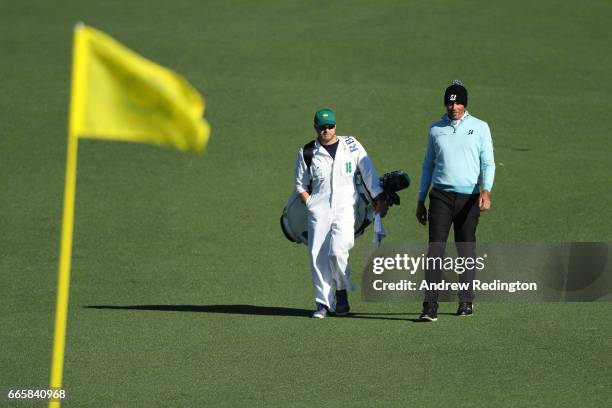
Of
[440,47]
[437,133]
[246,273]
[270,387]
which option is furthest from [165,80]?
[440,47]

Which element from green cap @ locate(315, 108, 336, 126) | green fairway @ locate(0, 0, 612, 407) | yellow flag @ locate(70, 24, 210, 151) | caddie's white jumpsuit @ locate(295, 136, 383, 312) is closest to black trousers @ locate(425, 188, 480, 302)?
green fairway @ locate(0, 0, 612, 407)

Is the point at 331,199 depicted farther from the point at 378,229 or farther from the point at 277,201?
the point at 277,201

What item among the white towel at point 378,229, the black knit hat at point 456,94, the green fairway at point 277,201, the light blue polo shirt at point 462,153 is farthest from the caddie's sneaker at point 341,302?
the black knit hat at point 456,94

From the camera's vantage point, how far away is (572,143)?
18188 millimetres

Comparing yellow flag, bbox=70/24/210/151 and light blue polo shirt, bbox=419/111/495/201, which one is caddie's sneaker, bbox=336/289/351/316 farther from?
yellow flag, bbox=70/24/210/151

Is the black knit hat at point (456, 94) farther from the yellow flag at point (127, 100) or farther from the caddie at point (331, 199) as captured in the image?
the yellow flag at point (127, 100)

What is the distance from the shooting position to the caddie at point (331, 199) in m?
11.4

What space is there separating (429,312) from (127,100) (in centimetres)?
500

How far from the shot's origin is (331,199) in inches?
448

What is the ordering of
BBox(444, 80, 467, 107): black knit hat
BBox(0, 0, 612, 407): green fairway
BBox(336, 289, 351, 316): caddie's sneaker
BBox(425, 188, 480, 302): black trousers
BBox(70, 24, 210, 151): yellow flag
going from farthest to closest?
BBox(336, 289, 351, 316): caddie's sneaker, BBox(425, 188, 480, 302): black trousers, BBox(444, 80, 467, 107): black knit hat, BBox(0, 0, 612, 407): green fairway, BBox(70, 24, 210, 151): yellow flag

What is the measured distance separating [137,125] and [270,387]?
2904 millimetres

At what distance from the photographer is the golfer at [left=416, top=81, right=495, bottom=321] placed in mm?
11000

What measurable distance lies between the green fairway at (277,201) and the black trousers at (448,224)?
501 millimetres

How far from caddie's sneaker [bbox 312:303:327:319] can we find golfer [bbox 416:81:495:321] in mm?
946
